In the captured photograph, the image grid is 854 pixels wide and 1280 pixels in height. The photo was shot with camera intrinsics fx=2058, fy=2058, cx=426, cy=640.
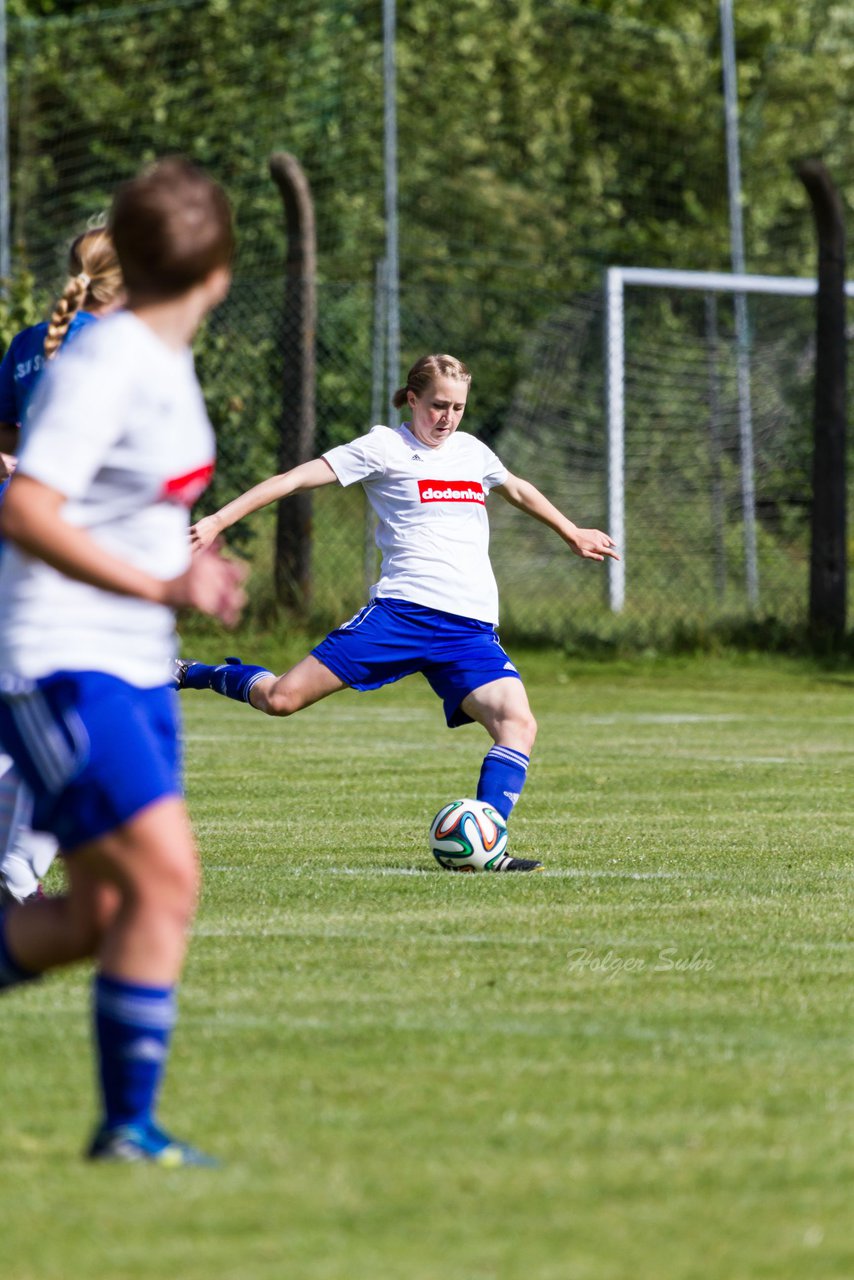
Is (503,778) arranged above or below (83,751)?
below

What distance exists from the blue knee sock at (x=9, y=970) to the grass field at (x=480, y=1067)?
244 mm

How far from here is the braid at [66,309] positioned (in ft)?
16.6

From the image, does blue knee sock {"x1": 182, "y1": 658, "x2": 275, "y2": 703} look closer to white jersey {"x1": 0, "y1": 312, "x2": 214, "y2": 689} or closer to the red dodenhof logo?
the red dodenhof logo

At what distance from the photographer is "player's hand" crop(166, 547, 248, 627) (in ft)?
10.9

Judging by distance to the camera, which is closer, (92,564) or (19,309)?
(92,564)

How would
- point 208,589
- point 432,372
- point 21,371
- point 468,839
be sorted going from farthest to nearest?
1. point 432,372
2. point 468,839
3. point 21,371
4. point 208,589

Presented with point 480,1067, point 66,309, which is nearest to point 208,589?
point 480,1067

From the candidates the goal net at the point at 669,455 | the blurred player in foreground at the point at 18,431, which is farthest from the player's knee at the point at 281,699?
the goal net at the point at 669,455

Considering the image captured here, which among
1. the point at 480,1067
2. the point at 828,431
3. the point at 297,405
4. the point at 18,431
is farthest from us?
the point at 297,405

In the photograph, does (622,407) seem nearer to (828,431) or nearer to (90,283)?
(828,431)

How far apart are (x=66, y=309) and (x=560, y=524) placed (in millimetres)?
2931

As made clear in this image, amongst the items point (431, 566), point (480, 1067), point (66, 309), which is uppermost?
point (66, 309)

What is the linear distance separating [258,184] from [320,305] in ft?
33.8

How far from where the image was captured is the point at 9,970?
3.72 m
